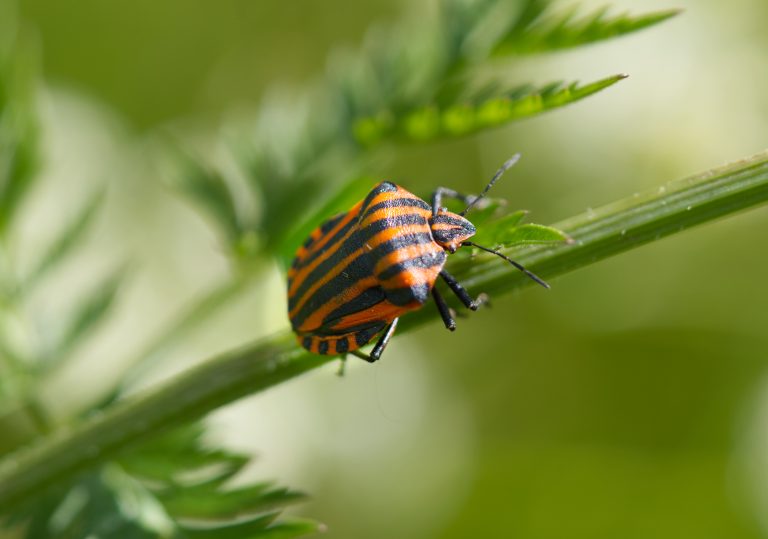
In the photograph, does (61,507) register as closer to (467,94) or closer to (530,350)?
(467,94)

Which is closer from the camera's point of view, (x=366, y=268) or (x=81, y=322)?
(x=366, y=268)

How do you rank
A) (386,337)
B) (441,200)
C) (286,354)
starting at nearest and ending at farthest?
(286,354) → (386,337) → (441,200)

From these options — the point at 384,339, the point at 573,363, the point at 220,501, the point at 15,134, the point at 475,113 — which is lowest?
the point at 573,363

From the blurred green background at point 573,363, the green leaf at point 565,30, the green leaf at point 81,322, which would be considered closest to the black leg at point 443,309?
the green leaf at point 565,30

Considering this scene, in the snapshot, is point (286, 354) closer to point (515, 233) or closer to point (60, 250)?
point (515, 233)

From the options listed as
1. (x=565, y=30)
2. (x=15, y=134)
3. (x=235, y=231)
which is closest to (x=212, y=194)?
(x=235, y=231)

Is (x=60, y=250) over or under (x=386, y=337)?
over

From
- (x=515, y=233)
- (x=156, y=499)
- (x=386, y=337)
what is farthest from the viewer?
(x=386, y=337)
